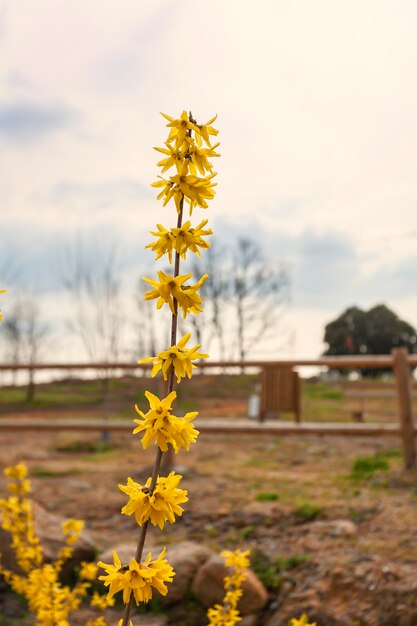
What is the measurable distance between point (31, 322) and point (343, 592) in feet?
61.4

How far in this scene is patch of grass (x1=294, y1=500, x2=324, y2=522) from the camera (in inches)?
208

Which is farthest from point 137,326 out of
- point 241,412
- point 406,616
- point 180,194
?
point 180,194

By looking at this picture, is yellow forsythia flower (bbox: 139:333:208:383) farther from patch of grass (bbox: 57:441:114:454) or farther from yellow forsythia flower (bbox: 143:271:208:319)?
patch of grass (bbox: 57:441:114:454)

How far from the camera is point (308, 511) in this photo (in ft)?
17.4

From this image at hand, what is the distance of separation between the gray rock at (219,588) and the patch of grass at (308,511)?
1085 millimetres

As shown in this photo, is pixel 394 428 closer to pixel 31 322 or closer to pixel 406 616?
pixel 406 616

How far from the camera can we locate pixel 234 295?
22.4 meters

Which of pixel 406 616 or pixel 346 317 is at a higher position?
pixel 346 317

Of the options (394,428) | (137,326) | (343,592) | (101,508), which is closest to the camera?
(343,592)

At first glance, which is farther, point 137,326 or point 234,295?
point 234,295

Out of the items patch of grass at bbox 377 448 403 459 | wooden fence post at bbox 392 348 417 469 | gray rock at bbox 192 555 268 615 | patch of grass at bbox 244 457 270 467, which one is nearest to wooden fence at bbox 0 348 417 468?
wooden fence post at bbox 392 348 417 469

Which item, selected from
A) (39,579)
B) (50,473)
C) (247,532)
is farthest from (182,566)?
(50,473)

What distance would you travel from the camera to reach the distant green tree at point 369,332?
80.3ft

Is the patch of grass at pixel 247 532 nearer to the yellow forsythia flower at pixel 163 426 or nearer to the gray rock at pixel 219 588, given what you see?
the gray rock at pixel 219 588
